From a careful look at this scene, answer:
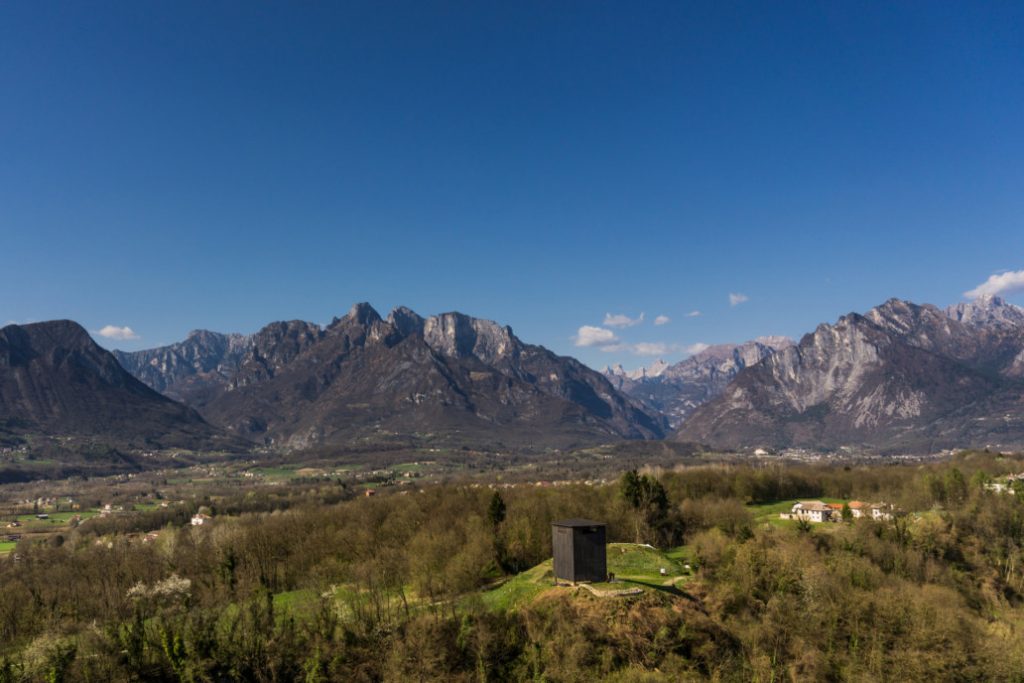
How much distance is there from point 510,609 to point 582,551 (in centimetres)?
828

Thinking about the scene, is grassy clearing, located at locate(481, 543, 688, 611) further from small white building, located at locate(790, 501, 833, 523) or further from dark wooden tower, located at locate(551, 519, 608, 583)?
small white building, located at locate(790, 501, 833, 523)

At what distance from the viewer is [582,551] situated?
55.4 m

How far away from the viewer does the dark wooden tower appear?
5481cm

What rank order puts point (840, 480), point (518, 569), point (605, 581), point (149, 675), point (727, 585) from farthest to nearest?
point (840, 480)
point (518, 569)
point (727, 585)
point (605, 581)
point (149, 675)

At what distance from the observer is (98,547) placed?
101750mm

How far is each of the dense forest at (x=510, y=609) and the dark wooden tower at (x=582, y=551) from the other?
1.92 m

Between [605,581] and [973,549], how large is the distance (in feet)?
254

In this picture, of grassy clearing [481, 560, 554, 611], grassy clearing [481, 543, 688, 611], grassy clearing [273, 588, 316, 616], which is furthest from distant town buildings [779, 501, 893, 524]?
grassy clearing [273, 588, 316, 616]

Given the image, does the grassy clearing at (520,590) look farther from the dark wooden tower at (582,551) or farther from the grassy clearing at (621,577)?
the dark wooden tower at (582,551)

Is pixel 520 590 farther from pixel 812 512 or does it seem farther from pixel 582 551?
pixel 812 512

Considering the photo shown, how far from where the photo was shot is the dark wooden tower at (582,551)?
5481 centimetres

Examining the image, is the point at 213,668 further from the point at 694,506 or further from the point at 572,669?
the point at 694,506

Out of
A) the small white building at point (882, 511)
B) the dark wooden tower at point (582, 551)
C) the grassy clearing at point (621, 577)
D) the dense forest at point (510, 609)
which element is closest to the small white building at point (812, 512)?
the small white building at point (882, 511)

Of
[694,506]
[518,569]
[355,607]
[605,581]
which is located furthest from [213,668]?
[694,506]
